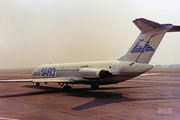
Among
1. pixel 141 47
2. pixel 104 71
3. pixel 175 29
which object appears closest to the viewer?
pixel 175 29

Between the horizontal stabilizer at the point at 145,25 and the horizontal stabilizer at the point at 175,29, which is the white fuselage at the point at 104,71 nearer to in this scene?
the horizontal stabilizer at the point at 145,25

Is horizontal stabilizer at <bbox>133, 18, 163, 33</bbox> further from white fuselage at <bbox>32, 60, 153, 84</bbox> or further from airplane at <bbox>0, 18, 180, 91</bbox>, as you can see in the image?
white fuselage at <bbox>32, 60, 153, 84</bbox>

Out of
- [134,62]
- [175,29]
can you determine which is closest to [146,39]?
[134,62]

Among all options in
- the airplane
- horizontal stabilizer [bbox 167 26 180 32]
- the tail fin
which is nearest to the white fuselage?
the airplane

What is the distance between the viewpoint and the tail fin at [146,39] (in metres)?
13.6

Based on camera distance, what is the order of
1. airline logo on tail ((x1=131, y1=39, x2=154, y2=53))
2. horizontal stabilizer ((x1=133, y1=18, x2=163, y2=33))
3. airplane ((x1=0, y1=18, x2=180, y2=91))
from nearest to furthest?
horizontal stabilizer ((x1=133, y1=18, x2=163, y2=33)) → airplane ((x1=0, y1=18, x2=180, y2=91)) → airline logo on tail ((x1=131, y1=39, x2=154, y2=53))

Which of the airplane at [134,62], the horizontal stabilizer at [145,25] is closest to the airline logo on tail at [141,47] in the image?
the airplane at [134,62]

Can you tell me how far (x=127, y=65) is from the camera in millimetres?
15219

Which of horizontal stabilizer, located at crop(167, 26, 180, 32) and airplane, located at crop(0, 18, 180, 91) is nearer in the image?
horizontal stabilizer, located at crop(167, 26, 180, 32)

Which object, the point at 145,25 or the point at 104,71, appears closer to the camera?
the point at 145,25

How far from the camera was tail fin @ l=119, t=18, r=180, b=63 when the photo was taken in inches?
537

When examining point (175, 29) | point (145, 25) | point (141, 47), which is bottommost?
point (141, 47)

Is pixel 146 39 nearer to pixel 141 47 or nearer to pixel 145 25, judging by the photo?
pixel 141 47

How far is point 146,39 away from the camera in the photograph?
48.3ft
